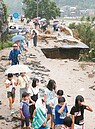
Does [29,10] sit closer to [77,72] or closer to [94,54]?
[94,54]

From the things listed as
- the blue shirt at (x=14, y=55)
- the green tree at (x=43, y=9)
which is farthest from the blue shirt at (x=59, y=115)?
the green tree at (x=43, y=9)

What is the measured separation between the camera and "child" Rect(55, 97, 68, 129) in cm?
881

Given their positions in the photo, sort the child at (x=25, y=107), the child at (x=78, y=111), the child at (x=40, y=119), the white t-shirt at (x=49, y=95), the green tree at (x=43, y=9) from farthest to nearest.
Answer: the green tree at (x=43, y=9)
the white t-shirt at (x=49, y=95)
the child at (x=25, y=107)
the child at (x=40, y=119)
the child at (x=78, y=111)

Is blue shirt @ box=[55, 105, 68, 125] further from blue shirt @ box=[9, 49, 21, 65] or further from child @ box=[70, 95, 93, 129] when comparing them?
blue shirt @ box=[9, 49, 21, 65]

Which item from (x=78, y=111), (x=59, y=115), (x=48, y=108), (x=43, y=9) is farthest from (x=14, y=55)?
(x=43, y=9)

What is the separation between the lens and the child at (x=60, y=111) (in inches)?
347

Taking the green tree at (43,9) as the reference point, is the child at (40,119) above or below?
above

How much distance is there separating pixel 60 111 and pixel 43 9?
47.7m

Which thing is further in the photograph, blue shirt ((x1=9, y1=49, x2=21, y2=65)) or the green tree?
the green tree

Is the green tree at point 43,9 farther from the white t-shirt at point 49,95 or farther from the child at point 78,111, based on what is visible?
the child at point 78,111

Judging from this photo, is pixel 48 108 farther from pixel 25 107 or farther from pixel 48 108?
pixel 25 107

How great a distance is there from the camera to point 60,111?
880cm

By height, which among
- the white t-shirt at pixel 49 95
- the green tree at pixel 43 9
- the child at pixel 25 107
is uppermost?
the white t-shirt at pixel 49 95

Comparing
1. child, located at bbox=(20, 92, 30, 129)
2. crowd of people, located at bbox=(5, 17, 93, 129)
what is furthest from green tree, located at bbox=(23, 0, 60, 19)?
child, located at bbox=(20, 92, 30, 129)
